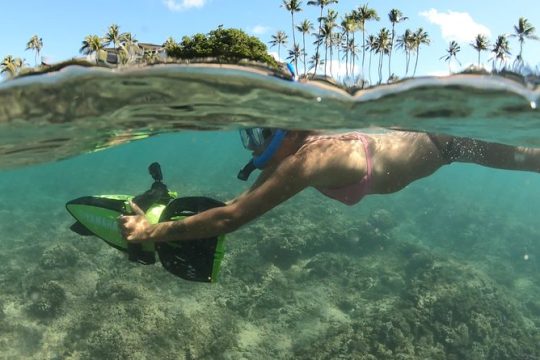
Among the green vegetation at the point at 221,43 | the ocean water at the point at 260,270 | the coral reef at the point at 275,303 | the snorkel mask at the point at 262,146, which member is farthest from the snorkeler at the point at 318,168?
the green vegetation at the point at 221,43

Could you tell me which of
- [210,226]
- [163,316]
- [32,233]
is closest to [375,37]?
[32,233]

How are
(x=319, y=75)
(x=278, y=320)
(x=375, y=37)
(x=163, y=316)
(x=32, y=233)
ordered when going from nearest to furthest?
(x=319, y=75)
(x=163, y=316)
(x=278, y=320)
(x=32, y=233)
(x=375, y=37)

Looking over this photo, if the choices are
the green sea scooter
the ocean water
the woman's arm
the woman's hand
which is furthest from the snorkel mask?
the ocean water

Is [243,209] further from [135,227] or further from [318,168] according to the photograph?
[135,227]

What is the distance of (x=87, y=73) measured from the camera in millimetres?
7414

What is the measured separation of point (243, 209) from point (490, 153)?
509 cm

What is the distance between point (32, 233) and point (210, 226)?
22690mm

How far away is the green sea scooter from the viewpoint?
208 inches

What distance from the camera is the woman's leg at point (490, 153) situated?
700cm

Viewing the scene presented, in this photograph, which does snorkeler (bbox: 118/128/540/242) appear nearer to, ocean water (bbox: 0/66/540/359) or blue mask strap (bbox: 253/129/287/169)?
blue mask strap (bbox: 253/129/287/169)

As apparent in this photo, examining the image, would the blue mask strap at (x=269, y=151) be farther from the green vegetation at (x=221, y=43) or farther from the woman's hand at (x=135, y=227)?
the green vegetation at (x=221, y=43)

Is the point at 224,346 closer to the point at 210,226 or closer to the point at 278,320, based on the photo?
the point at 278,320

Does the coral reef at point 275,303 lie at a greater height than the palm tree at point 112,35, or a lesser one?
lesser

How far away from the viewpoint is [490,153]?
7.52 metres
